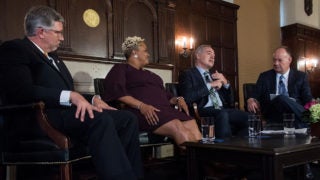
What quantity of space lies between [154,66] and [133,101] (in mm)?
1934

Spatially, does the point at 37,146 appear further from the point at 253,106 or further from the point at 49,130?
the point at 253,106

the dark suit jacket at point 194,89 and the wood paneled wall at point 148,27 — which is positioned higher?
the wood paneled wall at point 148,27

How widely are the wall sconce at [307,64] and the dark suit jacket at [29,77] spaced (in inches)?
241

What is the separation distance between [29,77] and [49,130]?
305mm

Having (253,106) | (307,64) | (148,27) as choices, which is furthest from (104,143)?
(307,64)

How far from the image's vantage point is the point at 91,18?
4.11m

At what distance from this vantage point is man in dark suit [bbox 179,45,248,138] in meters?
2.97

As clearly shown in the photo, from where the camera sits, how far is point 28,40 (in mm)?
2086

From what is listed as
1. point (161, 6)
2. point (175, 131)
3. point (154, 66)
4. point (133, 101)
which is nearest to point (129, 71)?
point (133, 101)

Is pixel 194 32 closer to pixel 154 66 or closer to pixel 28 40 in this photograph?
pixel 154 66

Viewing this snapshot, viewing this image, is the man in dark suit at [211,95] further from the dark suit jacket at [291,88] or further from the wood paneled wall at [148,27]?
the wood paneled wall at [148,27]

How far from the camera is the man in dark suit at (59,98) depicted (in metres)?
1.74

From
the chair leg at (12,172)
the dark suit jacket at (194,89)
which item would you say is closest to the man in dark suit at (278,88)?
the dark suit jacket at (194,89)

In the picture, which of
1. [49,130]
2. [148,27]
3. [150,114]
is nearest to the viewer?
[49,130]
